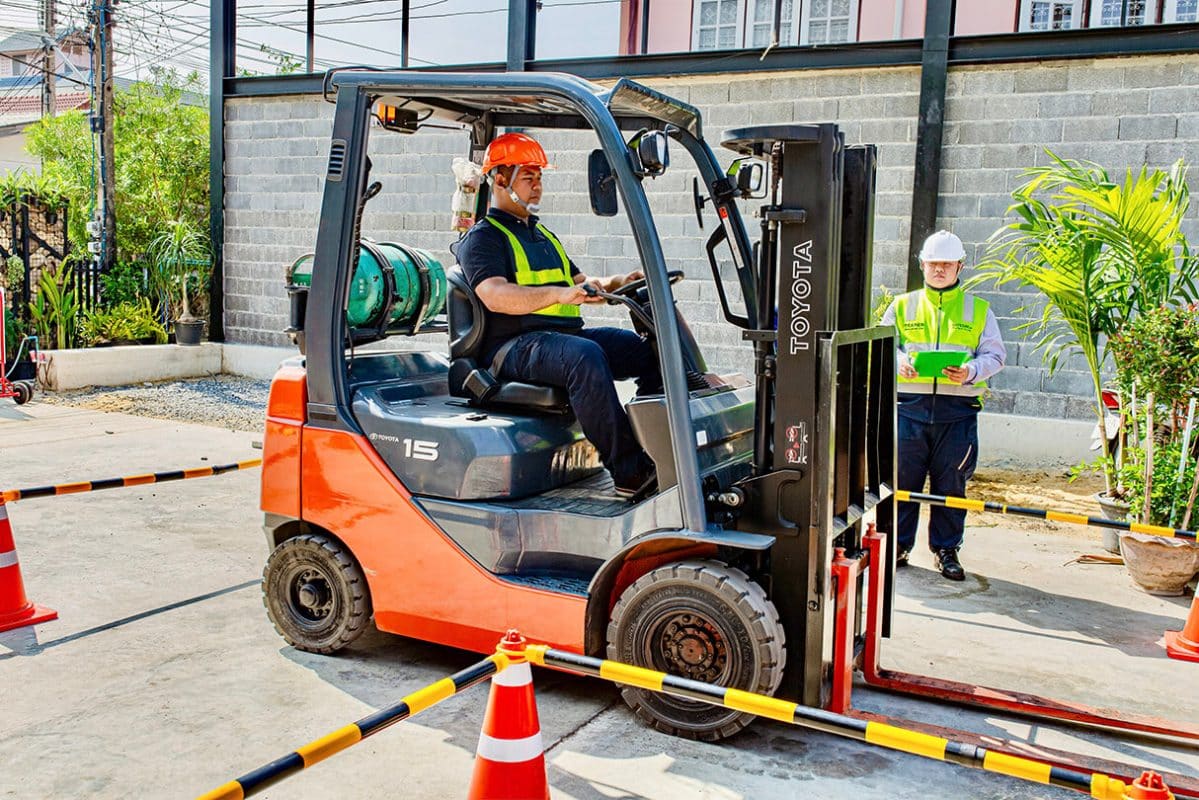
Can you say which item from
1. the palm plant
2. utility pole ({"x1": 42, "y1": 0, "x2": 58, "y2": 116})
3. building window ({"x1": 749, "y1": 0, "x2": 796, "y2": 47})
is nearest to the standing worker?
the palm plant

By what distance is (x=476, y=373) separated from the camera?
4.57m

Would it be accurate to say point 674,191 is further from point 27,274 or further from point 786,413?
point 27,274

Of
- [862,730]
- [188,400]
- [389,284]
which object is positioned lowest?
[188,400]

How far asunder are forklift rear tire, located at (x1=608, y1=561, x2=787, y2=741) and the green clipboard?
9.60 feet

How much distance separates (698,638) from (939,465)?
3.08 metres

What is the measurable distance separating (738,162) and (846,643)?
6.13 ft

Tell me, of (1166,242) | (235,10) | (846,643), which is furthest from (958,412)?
(235,10)

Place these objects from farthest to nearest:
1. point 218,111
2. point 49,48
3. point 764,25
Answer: point 49,48 < point 764,25 < point 218,111

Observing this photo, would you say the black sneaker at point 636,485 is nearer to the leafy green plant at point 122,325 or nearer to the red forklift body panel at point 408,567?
the red forklift body panel at point 408,567

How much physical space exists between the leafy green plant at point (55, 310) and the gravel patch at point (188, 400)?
1502 millimetres

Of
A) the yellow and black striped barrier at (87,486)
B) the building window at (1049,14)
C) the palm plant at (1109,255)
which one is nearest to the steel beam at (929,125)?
the palm plant at (1109,255)

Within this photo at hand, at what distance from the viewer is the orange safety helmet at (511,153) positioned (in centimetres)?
463

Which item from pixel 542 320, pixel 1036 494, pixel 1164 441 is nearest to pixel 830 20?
pixel 1036 494

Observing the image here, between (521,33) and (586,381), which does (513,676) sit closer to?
(586,381)
